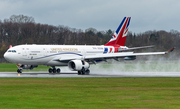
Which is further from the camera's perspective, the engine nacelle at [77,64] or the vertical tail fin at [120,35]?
the vertical tail fin at [120,35]

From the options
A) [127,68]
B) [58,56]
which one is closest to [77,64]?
[58,56]

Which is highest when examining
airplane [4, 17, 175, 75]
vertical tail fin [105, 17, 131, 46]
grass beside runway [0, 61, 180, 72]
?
vertical tail fin [105, 17, 131, 46]

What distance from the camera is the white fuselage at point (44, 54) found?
4250 cm

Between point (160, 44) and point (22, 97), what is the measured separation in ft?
221

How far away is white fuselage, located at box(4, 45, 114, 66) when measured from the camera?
42500 millimetres

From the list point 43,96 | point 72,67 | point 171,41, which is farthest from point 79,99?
point 171,41

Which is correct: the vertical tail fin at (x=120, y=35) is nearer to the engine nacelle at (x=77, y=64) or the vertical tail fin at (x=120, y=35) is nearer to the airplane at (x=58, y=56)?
the airplane at (x=58, y=56)

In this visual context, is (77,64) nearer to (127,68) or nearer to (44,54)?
(44,54)

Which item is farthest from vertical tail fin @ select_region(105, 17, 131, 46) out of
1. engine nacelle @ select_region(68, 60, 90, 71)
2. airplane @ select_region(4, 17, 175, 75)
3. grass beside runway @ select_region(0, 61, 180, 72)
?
engine nacelle @ select_region(68, 60, 90, 71)

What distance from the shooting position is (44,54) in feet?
144

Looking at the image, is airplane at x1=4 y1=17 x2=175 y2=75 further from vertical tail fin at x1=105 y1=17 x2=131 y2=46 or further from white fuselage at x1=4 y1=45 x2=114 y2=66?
vertical tail fin at x1=105 y1=17 x2=131 y2=46

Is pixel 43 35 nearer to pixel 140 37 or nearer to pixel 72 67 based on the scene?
pixel 140 37

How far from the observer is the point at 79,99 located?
17.7 metres

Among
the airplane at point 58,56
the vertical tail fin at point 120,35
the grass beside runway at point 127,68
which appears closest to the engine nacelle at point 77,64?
the airplane at point 58,56
